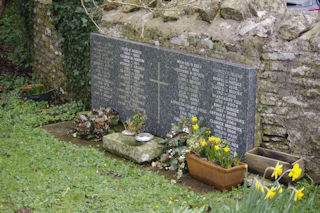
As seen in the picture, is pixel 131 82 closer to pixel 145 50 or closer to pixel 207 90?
pixel 145 50

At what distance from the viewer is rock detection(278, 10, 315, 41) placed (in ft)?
16.1

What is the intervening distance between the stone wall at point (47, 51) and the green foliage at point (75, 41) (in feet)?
1.08

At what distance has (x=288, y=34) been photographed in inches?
195

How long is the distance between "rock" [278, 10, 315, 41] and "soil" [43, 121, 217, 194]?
1923mm

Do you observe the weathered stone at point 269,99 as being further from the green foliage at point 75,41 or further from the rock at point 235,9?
the green foliage at point 75,41

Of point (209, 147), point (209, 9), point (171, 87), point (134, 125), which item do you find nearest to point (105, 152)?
point (134, 125)

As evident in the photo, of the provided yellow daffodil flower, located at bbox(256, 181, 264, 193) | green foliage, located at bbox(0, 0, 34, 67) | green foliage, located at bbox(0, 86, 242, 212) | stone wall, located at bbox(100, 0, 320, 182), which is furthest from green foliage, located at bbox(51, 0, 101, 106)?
yellow daffodil flower, located at bbox(256, 181, 264, 193)

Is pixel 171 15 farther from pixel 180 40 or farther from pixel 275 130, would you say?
pixel 275 130

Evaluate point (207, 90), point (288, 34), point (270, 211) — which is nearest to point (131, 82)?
point (207, 90)

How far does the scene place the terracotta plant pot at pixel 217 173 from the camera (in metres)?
4.96

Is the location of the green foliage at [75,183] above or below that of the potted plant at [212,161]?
below

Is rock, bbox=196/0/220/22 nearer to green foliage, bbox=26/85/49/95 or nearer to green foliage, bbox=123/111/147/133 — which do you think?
green foliage, bbox=123/111/147/133

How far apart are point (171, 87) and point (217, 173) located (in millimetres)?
1520

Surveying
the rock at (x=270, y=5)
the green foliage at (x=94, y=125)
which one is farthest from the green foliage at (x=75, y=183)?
the rock at (x=270, y=5)
